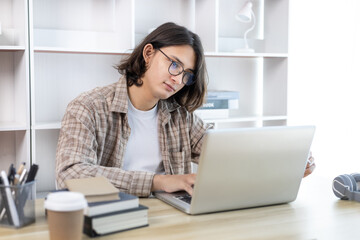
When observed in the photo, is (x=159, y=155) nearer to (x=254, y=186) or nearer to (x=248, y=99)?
(x=254, y=186)

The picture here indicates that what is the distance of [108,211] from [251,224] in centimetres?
41

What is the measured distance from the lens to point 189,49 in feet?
6.71

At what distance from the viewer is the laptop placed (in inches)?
52.4

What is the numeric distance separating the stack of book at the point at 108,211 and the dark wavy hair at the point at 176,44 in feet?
2.96

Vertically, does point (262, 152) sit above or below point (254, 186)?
above

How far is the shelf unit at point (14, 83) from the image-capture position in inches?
94.4

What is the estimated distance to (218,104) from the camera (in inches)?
118

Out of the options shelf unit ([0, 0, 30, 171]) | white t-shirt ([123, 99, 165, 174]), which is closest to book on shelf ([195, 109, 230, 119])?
white t-shirt ([123, 99, 165, 174])

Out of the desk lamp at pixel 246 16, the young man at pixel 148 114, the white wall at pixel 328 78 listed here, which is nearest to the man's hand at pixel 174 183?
the young man at pixel 148 114

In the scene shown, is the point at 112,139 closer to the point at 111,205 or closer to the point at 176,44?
the point at 176,44

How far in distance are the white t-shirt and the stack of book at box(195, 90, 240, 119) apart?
79 cm

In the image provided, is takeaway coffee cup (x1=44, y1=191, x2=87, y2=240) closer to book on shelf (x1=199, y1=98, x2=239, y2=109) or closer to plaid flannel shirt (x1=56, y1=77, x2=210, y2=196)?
plaid flannel shirt (x1=56, y1=77, x2=210, y2=196)

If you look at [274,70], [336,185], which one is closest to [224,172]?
[336,185]

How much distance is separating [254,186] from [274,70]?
1.99 meters
